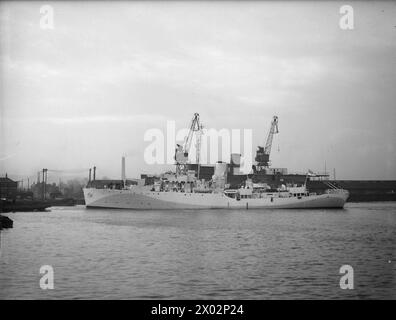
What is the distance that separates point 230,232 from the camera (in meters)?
29.4

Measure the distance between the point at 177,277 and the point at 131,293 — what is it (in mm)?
2487

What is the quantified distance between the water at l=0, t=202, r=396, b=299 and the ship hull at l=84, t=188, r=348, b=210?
2971cm

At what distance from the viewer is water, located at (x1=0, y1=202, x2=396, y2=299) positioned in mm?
13039

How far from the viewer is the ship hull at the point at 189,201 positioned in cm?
5806

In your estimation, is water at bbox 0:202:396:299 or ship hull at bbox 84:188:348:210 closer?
water at bbox 0:202:396:299

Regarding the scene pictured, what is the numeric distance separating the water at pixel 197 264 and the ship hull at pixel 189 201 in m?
29.7

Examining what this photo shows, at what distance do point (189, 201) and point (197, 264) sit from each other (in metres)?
41.4

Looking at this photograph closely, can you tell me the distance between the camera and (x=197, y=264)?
17188 millimetres

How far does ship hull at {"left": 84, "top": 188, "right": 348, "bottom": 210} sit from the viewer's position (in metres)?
58.1

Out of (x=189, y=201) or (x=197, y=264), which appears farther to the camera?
(x=189, y=201)
